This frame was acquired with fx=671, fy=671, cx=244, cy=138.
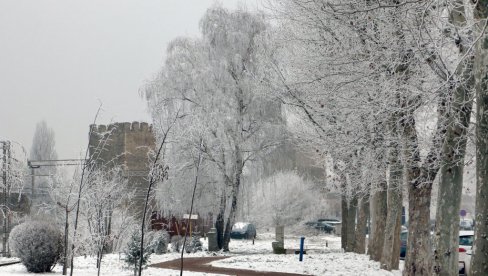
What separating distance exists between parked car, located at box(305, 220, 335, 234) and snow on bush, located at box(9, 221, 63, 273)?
34.4 metres

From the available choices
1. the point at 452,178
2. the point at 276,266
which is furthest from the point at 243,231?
the point at 452,178

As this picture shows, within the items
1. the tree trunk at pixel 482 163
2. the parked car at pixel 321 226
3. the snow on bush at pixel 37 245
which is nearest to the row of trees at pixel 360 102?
the tree trunk at pixel 482 163

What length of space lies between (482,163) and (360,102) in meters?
5.38

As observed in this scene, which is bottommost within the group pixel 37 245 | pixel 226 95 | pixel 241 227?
pixel 241 227

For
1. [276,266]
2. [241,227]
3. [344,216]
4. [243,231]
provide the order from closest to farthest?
1. [276,266]
2. [344,216]
3. [243,231]
4. [241,227]

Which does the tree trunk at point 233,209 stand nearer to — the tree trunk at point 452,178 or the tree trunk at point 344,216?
the tree trunk at point 344,216

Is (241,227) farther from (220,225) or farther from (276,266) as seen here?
(276,266)

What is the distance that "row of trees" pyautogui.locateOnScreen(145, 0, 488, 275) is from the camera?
10109 millimetres

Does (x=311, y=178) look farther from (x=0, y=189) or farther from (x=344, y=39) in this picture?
(x=344, y=39)

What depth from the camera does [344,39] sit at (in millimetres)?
13070

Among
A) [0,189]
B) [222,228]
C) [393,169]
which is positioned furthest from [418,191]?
[0,189]

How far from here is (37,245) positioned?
1833 centimetres

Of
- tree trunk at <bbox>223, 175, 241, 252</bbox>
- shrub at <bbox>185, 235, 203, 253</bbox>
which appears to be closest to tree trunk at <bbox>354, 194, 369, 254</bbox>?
tree trunk at <bbox>223, 175, 241, 252</bbox>

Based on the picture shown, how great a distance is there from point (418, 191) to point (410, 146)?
947 mm
